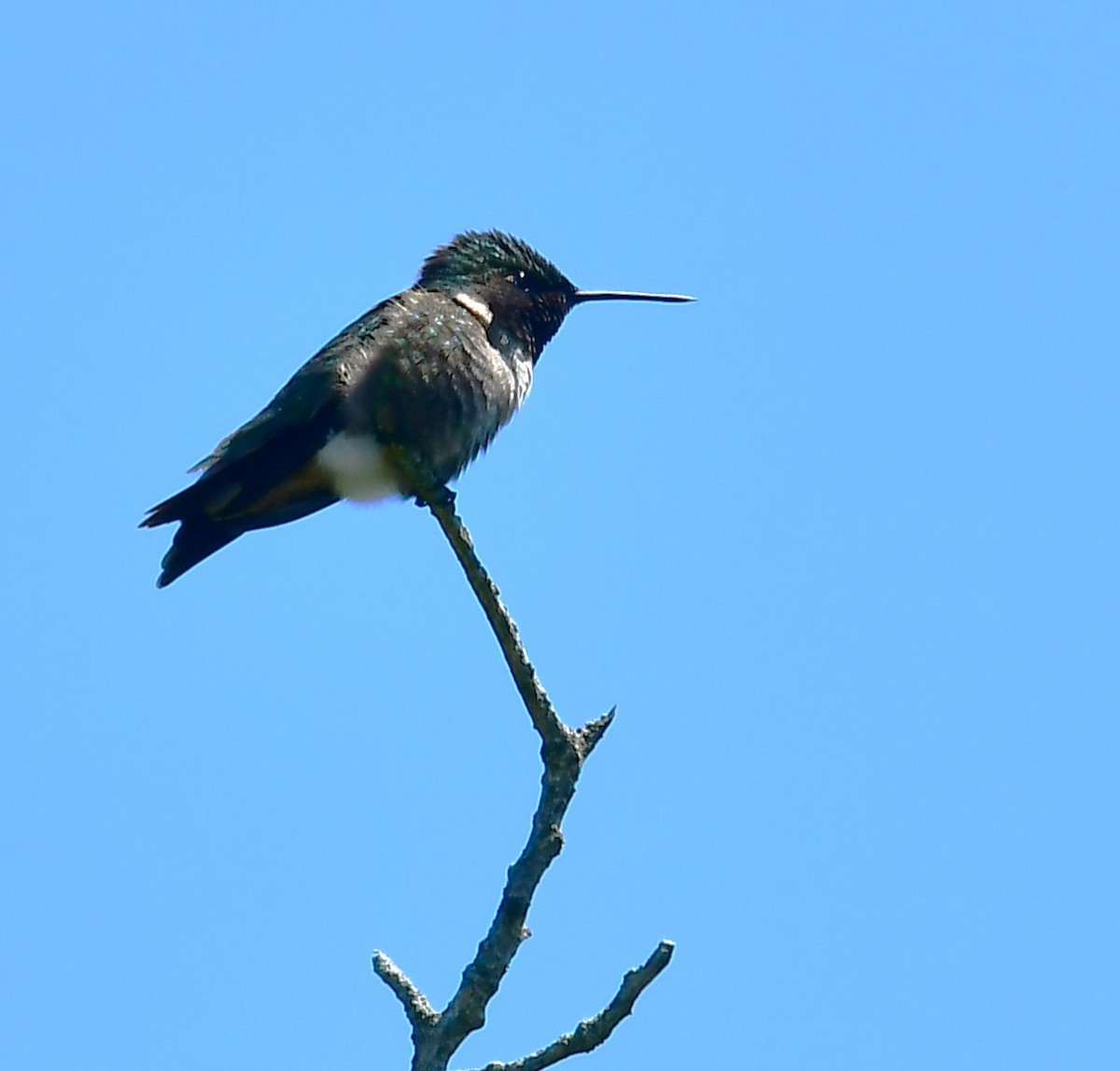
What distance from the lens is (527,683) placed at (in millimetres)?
3576

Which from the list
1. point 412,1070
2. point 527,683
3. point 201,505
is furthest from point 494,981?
point 201,505

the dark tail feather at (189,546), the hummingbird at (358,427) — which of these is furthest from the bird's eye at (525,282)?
the dark tail feather at (189,546)

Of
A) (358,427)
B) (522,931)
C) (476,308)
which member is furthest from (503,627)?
(476,308)

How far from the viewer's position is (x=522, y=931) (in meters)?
3.23

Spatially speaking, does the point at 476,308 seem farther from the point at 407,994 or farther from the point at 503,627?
the point at 407,994

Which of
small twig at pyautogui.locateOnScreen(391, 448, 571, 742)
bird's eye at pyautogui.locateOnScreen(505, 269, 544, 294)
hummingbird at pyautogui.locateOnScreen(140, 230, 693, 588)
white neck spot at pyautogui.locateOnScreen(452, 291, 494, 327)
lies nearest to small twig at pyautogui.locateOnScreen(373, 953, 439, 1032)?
small twig at pyautogui.locateOnScreen(391, 448, 571, 742)

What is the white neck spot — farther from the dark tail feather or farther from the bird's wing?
the dark tail feather

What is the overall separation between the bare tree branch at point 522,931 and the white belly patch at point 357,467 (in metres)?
1.92

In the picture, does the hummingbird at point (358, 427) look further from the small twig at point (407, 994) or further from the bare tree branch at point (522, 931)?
the small twig at point (407, 994)

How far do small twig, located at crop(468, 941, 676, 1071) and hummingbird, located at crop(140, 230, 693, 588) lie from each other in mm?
2608

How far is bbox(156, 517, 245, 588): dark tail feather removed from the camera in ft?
18.4

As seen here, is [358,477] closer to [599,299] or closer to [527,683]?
[599,299]

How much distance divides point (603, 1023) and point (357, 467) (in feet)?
9.60

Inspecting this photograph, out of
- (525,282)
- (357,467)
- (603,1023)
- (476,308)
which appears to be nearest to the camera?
(603,1023)
